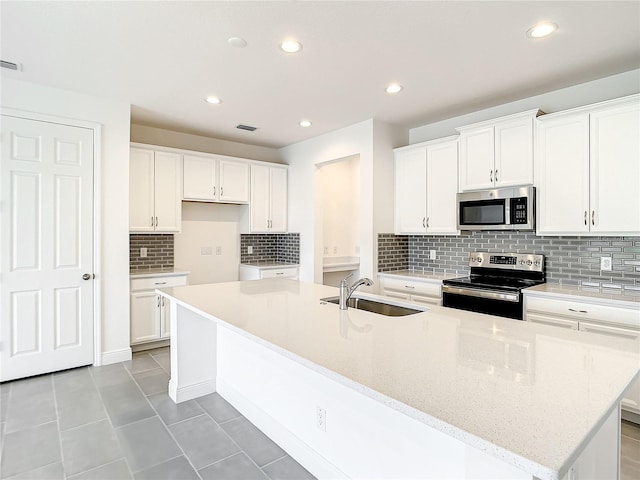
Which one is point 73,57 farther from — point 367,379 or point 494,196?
point 494,196

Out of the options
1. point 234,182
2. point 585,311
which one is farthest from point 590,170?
point 234,182

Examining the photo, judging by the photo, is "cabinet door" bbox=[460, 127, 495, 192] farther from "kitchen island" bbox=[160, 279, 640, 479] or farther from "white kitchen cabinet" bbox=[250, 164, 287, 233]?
"white kitchen cabinet" bbox=[250, 164, 287, 233]

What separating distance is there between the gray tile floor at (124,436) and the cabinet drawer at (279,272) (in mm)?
1919

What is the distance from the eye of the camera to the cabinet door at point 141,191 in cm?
398

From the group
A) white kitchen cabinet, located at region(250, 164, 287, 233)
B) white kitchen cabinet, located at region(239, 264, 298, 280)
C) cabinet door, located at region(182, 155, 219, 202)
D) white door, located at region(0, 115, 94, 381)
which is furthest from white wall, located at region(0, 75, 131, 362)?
white kitchen cabinet, located at region(250, 164, 287, 233)

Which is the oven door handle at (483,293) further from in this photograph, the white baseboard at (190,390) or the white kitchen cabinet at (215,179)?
the white kitchen cabinet at (215,179)

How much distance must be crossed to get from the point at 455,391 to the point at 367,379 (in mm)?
250

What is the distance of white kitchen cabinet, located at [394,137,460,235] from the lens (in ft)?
12.7

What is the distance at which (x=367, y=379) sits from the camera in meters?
1.10

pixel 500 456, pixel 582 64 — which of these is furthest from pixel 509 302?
pixel 500 456

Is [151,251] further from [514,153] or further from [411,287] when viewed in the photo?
[514,153]

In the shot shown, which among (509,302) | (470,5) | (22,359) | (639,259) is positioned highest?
(470,5)

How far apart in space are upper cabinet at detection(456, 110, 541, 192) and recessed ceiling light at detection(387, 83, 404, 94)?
0.85m

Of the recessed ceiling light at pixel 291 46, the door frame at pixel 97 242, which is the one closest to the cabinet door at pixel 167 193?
the door frame at pixel 97 242
